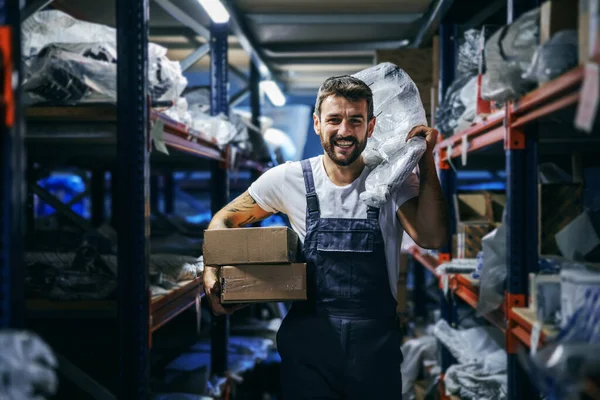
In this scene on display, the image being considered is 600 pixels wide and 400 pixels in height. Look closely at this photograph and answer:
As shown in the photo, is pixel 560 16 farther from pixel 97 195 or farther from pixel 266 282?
pixel 97 195

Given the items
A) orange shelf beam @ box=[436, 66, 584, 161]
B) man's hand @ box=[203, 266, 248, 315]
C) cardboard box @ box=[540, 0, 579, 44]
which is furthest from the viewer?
man's hand @ box=[203, 266, 248, 315]

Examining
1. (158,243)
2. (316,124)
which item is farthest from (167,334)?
(316,124)

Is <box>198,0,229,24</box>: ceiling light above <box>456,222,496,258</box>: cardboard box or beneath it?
above

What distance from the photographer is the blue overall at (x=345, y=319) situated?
1972mm

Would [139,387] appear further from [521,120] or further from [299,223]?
[521,120]

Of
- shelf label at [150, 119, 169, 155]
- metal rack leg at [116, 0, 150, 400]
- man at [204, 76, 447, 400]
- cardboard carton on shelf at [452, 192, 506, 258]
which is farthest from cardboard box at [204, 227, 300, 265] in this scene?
cardboard carton on shelf at [452, 192, 506, 258]

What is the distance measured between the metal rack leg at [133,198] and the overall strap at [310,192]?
0.68m

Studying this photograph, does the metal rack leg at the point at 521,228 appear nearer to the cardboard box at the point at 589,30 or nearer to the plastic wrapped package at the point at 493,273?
the plastic wrapped package at the point at 493,273

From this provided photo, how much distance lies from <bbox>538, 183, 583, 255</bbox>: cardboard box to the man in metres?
0.84

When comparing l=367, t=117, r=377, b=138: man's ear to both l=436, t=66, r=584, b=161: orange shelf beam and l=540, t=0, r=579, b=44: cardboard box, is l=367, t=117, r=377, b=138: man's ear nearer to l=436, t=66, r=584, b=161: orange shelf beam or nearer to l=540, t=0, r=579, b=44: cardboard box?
l=436, t=66, r=584, b=161: orange shelf beam

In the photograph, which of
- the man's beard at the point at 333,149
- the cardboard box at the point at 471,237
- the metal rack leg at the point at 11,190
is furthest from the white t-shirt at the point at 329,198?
the cardboard box at the point at 471,237

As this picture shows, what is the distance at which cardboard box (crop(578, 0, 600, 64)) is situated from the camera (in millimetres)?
1076

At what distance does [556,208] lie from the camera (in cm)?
257

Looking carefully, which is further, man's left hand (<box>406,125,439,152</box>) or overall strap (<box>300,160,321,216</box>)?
overall strap (<box>300,160,321,216</box>)
